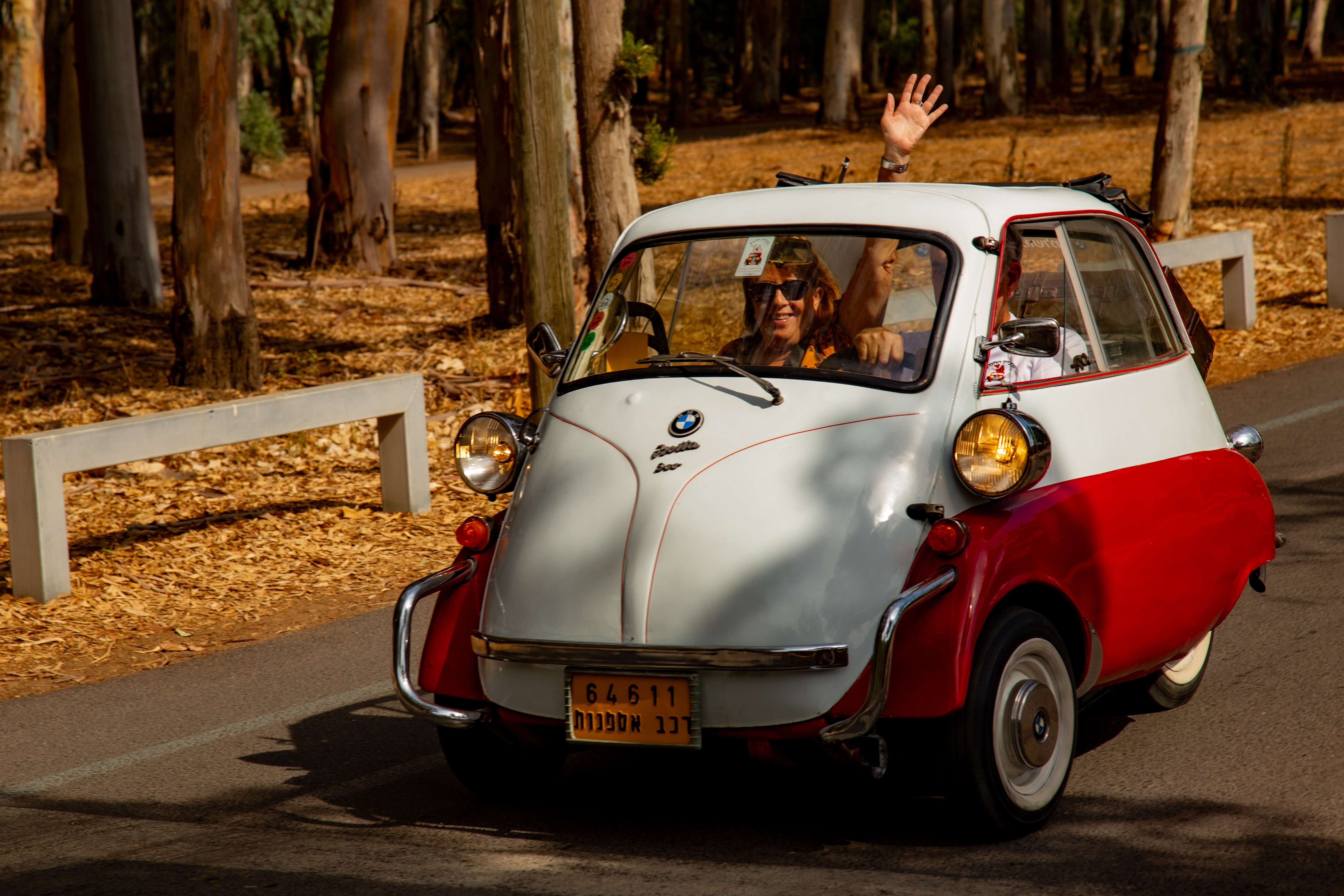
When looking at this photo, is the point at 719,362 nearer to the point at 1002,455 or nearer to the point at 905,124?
the point at 1002,455

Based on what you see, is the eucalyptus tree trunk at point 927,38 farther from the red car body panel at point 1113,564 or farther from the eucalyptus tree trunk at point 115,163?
the red car body panel at point 1113,564

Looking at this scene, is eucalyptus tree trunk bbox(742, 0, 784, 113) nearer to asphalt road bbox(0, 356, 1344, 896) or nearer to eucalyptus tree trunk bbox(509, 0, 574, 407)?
eucalyptus tree trunk bbox(509, 0, 574, 407)

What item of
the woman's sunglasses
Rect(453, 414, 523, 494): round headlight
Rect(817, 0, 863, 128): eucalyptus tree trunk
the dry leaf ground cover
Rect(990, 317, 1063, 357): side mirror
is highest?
Rect(817, 0, 863, 128): eucalyptus tree trunk

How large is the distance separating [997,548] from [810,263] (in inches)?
47.5

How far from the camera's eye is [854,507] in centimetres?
427

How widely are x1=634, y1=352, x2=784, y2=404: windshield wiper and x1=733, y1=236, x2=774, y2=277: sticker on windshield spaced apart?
1.02ft

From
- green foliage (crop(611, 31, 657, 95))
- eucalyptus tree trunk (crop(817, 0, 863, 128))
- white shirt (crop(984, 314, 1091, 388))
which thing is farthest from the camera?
eucalyptus tree trunk (crop(817, 0, 863, 128))

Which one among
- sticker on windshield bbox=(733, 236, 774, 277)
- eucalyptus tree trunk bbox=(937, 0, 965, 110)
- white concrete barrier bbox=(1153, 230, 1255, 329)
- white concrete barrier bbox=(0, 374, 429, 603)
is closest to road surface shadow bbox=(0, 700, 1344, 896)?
sticker on windshield bbox=(733, 236, 774, 277)

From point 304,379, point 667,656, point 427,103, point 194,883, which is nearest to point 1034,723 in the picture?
Result: point 667,656

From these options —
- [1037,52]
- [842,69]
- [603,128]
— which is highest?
[1037,52]

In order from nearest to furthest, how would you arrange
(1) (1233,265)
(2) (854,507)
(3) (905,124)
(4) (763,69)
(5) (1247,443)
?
(2) (854,507) → (5) (1247,443) → (3) (905,124) → (1) (1233,265) → (4) (763,69)

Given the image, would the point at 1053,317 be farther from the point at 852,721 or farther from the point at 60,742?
the point at 60,742

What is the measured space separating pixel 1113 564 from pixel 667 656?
1457mm

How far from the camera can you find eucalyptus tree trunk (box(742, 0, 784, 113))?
50.5 m
